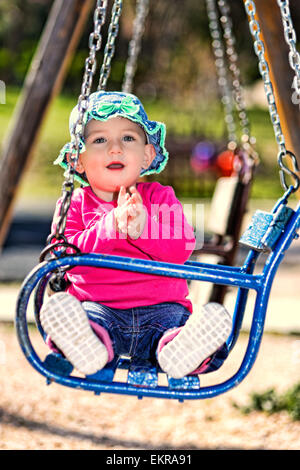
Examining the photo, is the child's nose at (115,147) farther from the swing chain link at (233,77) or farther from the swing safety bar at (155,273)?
the swing chain link at (233,77)

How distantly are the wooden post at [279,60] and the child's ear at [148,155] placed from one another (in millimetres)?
1299

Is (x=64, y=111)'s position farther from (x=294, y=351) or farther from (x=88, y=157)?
(x=88, y=157)

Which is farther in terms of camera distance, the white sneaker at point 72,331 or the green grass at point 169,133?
the green grass at point 169,133

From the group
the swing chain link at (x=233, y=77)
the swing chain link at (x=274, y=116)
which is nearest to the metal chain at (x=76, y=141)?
the swing chain link at (x=274, y=116)

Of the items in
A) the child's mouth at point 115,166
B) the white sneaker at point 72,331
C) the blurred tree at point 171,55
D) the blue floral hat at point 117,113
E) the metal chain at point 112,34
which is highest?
the blurred tree at point 171,55

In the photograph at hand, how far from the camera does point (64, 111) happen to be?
20.3 meters

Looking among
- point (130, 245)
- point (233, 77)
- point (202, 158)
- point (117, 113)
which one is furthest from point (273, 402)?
point (202, 158)

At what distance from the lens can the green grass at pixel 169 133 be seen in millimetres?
13867

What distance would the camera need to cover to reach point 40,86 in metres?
4.08

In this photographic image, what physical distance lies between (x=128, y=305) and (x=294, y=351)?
2.89m

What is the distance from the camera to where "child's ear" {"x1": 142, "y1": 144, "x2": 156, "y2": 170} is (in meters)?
2.38

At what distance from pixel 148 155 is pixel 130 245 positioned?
0.33 m

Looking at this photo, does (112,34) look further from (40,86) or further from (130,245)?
(40,86)

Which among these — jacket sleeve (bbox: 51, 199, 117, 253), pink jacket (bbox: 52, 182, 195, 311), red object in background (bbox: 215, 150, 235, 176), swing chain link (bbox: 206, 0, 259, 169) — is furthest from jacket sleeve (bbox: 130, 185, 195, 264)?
red object in background (bbox: 215, 150, 235, 176)
